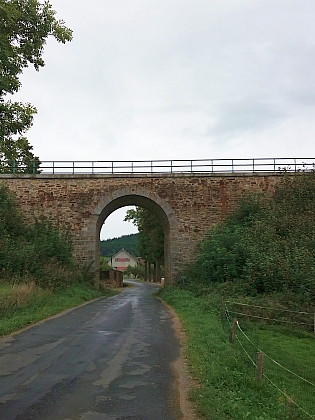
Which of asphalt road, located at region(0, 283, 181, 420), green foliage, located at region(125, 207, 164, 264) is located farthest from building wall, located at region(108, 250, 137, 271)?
asphalt road, located at region(0, 283, 181, 420)

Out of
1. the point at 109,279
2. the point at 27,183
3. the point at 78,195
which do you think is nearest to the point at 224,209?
the point at 78,195

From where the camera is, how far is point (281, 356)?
11336 mm

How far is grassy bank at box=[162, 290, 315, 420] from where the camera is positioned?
6.05 metres

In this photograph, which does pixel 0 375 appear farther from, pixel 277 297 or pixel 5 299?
pixel 277 297

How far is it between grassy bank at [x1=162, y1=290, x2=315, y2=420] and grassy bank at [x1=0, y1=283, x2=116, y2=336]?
479 cm

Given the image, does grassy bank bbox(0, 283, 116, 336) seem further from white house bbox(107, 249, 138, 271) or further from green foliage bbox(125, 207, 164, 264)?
white house bbox(107, 249, 138, 271)

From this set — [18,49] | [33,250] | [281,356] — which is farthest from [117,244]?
[18,49]

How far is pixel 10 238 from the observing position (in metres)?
23.7

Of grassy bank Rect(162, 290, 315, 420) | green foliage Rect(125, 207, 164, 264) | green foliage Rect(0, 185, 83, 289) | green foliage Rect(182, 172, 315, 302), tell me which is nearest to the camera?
grassy bank Rect(162, 290, 315, 420)

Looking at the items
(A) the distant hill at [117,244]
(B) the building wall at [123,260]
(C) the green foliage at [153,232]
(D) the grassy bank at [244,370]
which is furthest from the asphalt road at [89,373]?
(A) the distant hill at [117,244]

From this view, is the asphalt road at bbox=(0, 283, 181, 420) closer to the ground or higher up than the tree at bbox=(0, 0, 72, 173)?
closer to the ground

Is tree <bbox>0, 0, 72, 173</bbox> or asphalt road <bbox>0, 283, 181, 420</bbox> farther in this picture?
tree <bbox>0, 0, 72, 173</bbox>

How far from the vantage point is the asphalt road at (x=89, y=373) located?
5773mm

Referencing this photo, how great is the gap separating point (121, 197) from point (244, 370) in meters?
19.9
